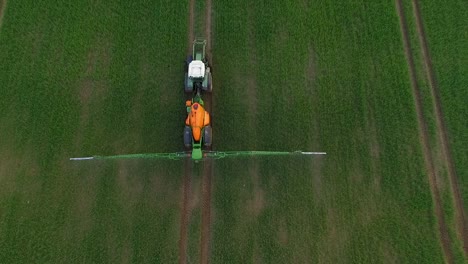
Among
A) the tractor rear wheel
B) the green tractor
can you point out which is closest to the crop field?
the green tractor

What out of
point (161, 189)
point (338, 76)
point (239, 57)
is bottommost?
point (161, 189)

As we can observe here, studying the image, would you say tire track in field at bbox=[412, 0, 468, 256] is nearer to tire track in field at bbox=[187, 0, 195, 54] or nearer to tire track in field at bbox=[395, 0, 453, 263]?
tire track in field at bbox=[395, 0, 453, 263]

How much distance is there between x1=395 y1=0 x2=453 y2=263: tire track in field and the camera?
17562 mm

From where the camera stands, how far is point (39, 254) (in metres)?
17.5

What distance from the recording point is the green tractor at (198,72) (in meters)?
18.5

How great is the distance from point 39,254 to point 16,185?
359cm

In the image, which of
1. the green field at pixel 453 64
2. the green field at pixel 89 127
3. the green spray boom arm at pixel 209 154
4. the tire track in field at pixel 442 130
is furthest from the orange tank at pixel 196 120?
the green field at pixel 453 64

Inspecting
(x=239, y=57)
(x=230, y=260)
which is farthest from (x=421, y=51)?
(x=230, y=260)

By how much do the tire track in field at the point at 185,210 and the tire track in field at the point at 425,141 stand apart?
1178 centimetres

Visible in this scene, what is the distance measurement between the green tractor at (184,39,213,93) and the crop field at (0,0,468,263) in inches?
28.5

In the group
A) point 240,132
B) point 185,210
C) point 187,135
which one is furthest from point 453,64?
point 185,210

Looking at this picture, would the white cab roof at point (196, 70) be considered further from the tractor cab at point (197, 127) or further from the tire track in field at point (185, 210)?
the tire track in field at point (185, 210)

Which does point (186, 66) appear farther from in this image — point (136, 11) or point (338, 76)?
point (338, 76)

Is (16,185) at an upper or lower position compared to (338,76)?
lower
